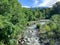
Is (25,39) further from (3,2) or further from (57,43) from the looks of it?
(3,2)

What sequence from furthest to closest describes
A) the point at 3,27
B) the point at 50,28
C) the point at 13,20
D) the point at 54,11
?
the point at 54,11, the point at 50,28, the point at 13,20, the point at 3,27

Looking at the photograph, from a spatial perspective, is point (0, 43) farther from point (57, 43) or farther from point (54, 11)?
point (54, 11)

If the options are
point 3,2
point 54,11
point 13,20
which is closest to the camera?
point 3,2

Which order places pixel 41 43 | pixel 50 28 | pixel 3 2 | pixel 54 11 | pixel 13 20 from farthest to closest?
pixel 54 11, pixel 50 28, pixel 41 43, pixel 13 20, pixel 3 2

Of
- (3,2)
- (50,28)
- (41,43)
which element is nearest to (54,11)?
(50,28)

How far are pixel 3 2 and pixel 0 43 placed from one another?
505 centimetres

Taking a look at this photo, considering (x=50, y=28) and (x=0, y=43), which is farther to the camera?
(x=50, y=28)

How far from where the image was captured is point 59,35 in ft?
90.6

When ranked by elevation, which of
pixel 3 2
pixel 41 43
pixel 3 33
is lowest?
pixel 41 43

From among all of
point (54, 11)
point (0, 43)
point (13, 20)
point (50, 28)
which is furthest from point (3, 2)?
point (54, 11)

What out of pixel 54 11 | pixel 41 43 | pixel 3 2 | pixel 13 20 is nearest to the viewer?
pixel 3 2

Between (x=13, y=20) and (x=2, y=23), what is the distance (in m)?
4.82

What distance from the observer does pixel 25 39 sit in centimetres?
2762

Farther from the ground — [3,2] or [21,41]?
[3,2]
